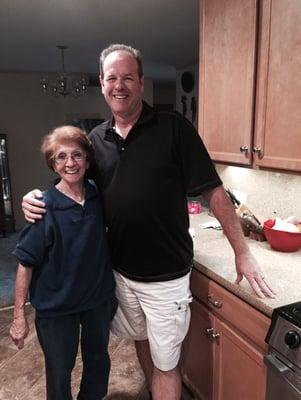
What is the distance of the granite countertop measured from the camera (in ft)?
4.06

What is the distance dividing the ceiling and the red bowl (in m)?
1.77

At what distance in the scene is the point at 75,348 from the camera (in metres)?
1.47

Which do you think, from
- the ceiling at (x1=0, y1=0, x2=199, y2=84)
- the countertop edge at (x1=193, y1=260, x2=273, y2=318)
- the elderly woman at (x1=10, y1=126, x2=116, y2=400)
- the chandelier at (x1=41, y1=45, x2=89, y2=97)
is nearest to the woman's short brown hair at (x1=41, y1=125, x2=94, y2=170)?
the elderly woman at (x1=10, y1=126, x2=116, y2=400)

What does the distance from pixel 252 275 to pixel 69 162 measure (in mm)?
821

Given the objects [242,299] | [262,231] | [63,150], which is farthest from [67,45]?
[242,299]

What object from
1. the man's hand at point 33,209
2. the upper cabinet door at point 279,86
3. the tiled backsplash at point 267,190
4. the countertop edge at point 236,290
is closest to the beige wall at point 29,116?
the tiled backsplash at point 267,190

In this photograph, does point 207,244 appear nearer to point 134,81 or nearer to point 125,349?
point 134,81

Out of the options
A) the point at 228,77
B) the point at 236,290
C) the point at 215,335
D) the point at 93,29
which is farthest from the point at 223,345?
the point at 93,29

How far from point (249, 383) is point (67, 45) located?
3416 mm

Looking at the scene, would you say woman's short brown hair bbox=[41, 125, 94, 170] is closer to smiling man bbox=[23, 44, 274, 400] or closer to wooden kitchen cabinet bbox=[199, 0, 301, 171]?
smiling man bbox=[23, 44, 274, 400]

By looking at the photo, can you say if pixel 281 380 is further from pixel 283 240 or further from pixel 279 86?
pixel 279 86

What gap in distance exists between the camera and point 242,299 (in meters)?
1.32

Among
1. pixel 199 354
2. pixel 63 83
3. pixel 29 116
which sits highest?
pixel 63 83

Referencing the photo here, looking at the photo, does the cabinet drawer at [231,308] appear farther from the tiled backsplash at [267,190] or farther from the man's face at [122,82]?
the man's face at [122,82]
